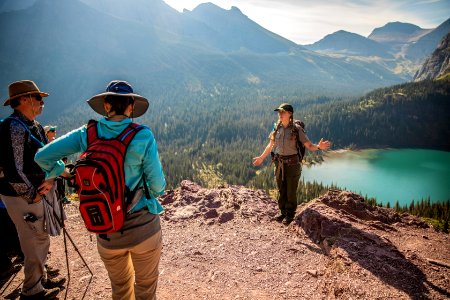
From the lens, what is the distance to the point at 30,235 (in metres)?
4.42

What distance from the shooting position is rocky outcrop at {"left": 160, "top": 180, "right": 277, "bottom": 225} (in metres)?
8.81

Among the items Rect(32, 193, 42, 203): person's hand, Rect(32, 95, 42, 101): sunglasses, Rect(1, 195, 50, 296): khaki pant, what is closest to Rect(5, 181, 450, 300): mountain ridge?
Rect(1, 195, 50, 296): khaki pant

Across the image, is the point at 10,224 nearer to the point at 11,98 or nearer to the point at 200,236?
the point at 11,98

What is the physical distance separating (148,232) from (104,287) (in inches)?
118

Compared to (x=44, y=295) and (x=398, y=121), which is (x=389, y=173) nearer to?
(x=398, y=121)

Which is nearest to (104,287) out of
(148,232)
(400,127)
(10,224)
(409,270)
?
(10,224)

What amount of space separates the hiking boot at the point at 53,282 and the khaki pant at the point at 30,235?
68cm

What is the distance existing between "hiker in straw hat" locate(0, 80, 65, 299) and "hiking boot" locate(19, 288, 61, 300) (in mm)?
14

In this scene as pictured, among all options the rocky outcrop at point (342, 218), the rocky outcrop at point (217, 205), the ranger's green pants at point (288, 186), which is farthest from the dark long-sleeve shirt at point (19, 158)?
the rocky outcrop at point (342, 218)

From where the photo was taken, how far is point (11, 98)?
14.0 ft

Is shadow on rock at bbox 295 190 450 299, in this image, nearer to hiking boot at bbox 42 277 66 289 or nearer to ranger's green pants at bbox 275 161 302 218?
ranger's green pants at bbox 275 161 302 218

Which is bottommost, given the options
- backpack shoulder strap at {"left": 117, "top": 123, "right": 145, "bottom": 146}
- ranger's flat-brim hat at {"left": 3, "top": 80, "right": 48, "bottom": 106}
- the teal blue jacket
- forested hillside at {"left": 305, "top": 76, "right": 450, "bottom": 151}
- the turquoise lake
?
the turquoise lake

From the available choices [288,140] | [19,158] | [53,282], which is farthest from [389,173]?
[19,158]

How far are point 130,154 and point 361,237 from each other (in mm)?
A: 5734
